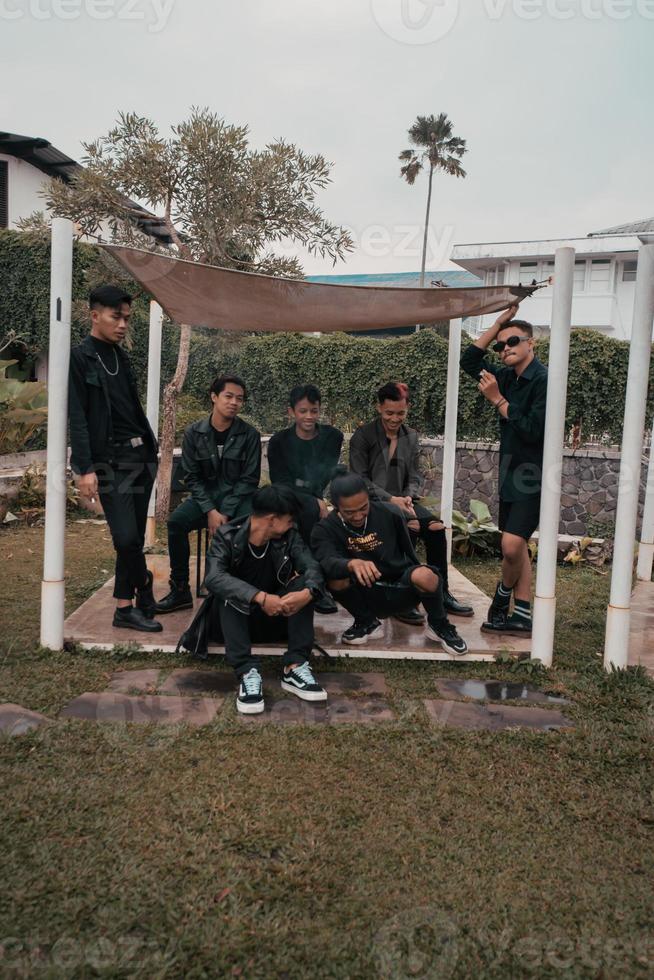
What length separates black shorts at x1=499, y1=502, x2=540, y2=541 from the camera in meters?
4.11

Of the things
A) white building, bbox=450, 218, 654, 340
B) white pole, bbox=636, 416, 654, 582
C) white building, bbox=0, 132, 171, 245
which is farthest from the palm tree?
white pole, bbox=636, 416, 654, 582

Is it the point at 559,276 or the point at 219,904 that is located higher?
the point at 559,276

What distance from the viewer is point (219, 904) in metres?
1.94

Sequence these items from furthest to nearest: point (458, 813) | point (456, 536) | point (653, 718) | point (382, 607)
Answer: point (456, 536), point (382, 607), point (653, 718), point (458, 813)

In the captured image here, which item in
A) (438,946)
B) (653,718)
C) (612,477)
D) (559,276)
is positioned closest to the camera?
(438,946)

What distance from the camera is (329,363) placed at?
13.8 meters

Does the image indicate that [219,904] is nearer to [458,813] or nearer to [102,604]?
[458,813]

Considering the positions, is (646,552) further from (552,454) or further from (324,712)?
(324,712)

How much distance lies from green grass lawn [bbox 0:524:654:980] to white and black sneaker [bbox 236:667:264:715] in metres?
0.10

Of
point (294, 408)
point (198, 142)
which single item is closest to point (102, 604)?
point (294, 408)

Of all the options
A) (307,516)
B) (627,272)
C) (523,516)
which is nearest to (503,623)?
Answer: (523,516)

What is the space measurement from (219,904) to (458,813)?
2.89ft

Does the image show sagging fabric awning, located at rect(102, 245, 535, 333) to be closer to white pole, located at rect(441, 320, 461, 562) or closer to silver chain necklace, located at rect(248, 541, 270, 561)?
white pole, located at rect(441, 320, 461, 562)

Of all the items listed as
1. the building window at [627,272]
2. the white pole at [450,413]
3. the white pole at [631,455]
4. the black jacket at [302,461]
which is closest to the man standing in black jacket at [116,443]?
the black jacket at [302,461]
